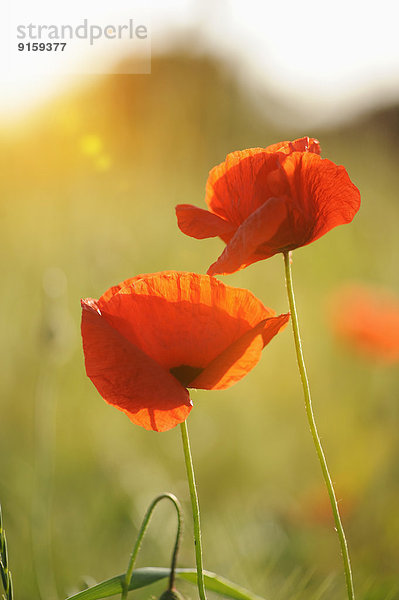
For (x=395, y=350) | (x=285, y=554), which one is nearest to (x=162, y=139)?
(x=395, y=350)

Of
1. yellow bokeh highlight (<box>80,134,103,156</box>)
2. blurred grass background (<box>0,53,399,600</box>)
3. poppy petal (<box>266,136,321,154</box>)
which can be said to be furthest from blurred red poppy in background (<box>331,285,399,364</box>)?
poppy petal (<box>266,136,321,154</box>)

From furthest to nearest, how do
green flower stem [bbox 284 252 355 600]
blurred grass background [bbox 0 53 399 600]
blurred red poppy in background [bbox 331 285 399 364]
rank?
blurred red poppy in background [bbox 331 285 399 364] → blurred grass background [bbox 0 53 399 600] → green flower stem [bbox 284 252 355 600]

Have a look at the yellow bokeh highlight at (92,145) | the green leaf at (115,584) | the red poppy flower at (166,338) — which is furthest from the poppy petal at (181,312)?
the yellow bokeh highlight at (92,145)

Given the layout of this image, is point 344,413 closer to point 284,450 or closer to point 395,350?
point 284,450

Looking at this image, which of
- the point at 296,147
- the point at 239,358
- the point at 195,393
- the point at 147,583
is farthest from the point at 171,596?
the point at 195,393

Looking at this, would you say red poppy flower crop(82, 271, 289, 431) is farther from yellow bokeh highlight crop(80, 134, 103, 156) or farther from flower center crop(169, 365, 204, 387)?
yellow bokeh highlight crop(80, 134, 103, 156)

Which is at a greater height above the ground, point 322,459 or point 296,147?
point 296,147

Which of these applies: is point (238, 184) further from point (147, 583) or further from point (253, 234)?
point (147, 583)

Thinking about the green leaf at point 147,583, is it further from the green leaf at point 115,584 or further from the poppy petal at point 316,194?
the poppy petal at point 316,194
